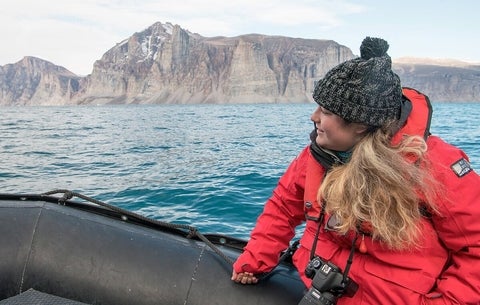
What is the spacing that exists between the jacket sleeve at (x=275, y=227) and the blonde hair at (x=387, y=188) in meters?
0.48

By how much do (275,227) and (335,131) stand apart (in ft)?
2.38

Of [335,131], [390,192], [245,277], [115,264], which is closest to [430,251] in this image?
[390,192]

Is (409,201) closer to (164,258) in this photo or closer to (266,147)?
(164,258)

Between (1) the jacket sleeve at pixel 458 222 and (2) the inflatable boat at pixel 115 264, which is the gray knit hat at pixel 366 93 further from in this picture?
(2) the inflatable boat at pixel 115 264

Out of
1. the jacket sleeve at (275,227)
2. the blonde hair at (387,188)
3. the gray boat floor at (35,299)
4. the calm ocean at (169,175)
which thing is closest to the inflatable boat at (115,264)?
the gray boat floor at (35,299)

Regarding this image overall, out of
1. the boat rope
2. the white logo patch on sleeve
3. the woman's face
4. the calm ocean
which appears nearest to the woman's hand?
the boat rope

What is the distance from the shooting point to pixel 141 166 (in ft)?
39.4

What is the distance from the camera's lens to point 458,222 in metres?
1.75

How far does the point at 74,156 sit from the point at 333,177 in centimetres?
1306

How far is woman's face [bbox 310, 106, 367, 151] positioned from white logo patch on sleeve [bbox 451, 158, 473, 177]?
0.39 meters

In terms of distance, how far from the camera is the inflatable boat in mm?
2604

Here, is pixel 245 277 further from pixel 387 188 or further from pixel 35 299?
pixel 35 299

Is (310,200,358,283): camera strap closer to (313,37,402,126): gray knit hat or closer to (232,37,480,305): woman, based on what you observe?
(232,37,480,305): woman

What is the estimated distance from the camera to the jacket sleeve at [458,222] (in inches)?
68.7
